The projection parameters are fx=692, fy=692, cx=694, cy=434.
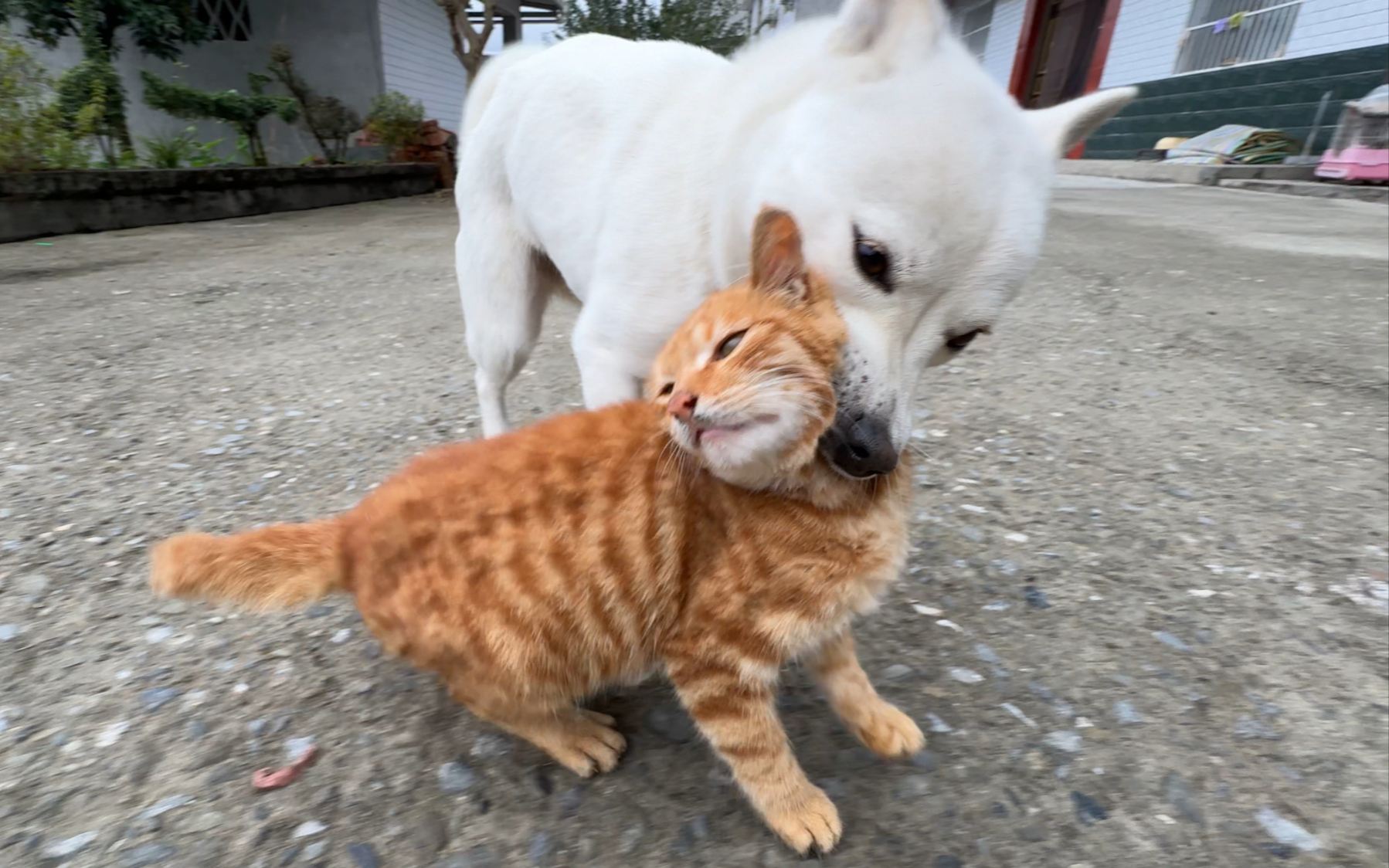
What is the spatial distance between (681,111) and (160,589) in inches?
57.3

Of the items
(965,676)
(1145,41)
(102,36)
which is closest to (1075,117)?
(965,676)

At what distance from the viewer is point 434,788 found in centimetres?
115

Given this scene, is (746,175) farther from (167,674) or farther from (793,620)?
(167,674)

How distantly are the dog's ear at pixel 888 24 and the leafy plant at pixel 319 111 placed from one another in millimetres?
10483

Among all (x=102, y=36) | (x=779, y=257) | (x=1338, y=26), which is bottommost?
(x=779, y=257)

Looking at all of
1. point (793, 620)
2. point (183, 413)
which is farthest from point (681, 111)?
point (183, 413)

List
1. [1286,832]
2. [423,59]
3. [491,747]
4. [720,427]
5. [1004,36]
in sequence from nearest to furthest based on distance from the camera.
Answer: [720,427] → [1286,832] → [491,747] → [423,59] → [1004,36]

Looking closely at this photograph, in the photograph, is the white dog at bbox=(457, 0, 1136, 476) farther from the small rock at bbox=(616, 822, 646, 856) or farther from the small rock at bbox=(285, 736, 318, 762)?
the small rock at bbox=(285, 736, 318, 762)

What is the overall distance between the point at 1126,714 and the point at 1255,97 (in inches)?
479

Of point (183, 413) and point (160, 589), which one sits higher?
point (160, 589)

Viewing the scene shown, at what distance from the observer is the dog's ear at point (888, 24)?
1.39 m

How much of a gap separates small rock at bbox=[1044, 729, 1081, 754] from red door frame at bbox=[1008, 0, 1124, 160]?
45.4 feet

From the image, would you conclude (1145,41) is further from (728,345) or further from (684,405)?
(684,405)

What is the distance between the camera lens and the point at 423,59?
41.3 ft
